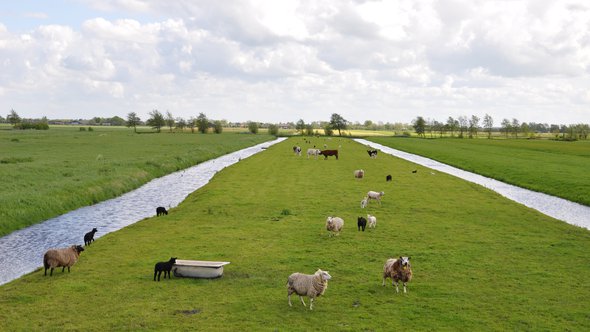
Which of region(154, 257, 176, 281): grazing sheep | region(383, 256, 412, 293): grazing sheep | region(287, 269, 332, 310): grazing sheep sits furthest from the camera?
region(154, 257, 176, 281): grazing sheep

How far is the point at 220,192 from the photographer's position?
44.0 m

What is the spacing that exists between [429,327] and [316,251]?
9.09 metres

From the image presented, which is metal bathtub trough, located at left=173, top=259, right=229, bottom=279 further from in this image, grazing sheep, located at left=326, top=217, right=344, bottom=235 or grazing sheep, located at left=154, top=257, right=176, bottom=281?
grazing sheep, located at left=326, top=217, right=344, bottom=235

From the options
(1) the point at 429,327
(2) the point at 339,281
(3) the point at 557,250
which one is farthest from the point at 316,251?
(3) the point at 557,250

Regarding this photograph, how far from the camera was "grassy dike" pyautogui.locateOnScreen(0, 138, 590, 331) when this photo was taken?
1495 cm

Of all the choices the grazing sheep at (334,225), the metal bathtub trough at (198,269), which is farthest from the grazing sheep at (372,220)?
the metal bathtub trough at (198,269)

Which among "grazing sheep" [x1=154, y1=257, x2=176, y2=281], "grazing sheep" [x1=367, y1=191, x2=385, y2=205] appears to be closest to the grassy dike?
"grazing sheep" [x1=154, y1=257, x2=176, y2=281]

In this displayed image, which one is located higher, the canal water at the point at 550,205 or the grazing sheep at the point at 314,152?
the grazing sheep at the point at 314,152

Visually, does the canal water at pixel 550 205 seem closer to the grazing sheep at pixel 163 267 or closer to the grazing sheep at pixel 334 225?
the grazing sheep at pixel 334 225

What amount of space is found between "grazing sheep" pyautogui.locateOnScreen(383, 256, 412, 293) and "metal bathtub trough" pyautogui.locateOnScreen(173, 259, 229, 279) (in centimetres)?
692

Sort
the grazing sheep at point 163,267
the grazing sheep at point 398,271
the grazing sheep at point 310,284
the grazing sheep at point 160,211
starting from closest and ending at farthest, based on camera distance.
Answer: the grazing sheep at point 310,284 → the grazing sheep at point 398,271 → the grazing sheep at point 163,267 → the grazing sheep at point 160,211

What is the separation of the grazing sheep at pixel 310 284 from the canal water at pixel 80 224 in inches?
536

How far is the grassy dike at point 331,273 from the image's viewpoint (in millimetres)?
14953

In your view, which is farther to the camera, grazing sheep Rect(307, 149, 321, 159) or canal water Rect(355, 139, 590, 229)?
grazing sheep Rect(307, 149, 321, 159)
